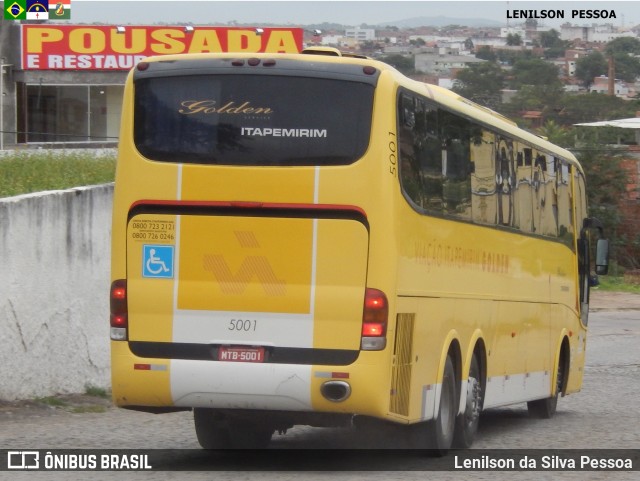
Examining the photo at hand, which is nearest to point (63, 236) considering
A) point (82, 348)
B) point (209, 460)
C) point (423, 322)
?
point (82, 348)

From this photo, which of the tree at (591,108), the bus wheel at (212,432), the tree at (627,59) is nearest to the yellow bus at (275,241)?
the bus wheel at (212,432)

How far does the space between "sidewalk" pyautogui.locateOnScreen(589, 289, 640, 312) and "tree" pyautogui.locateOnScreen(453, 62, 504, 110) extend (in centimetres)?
3255

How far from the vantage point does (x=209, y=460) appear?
11.4m

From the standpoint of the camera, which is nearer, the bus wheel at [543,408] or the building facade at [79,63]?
the bus wheel at [543,408]

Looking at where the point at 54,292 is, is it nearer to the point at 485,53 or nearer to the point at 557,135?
A: the point at 557,135

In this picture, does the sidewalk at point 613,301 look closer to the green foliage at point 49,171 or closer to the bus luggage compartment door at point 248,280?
the green foliage at point 49,171

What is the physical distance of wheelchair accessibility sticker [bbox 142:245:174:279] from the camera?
34.2ft

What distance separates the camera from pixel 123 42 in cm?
5131

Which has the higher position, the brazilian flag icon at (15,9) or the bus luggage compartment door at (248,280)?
the bus luggage compartment door at (248,280)

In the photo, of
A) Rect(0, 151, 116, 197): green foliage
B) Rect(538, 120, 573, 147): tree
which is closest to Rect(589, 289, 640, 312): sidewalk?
Rect(538, 120, 573, 147): tree

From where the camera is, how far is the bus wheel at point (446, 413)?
38.2 ft

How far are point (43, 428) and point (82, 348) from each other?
2.64m

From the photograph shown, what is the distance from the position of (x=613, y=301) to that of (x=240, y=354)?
35.6 m

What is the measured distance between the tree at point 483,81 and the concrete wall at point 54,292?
63544mm
